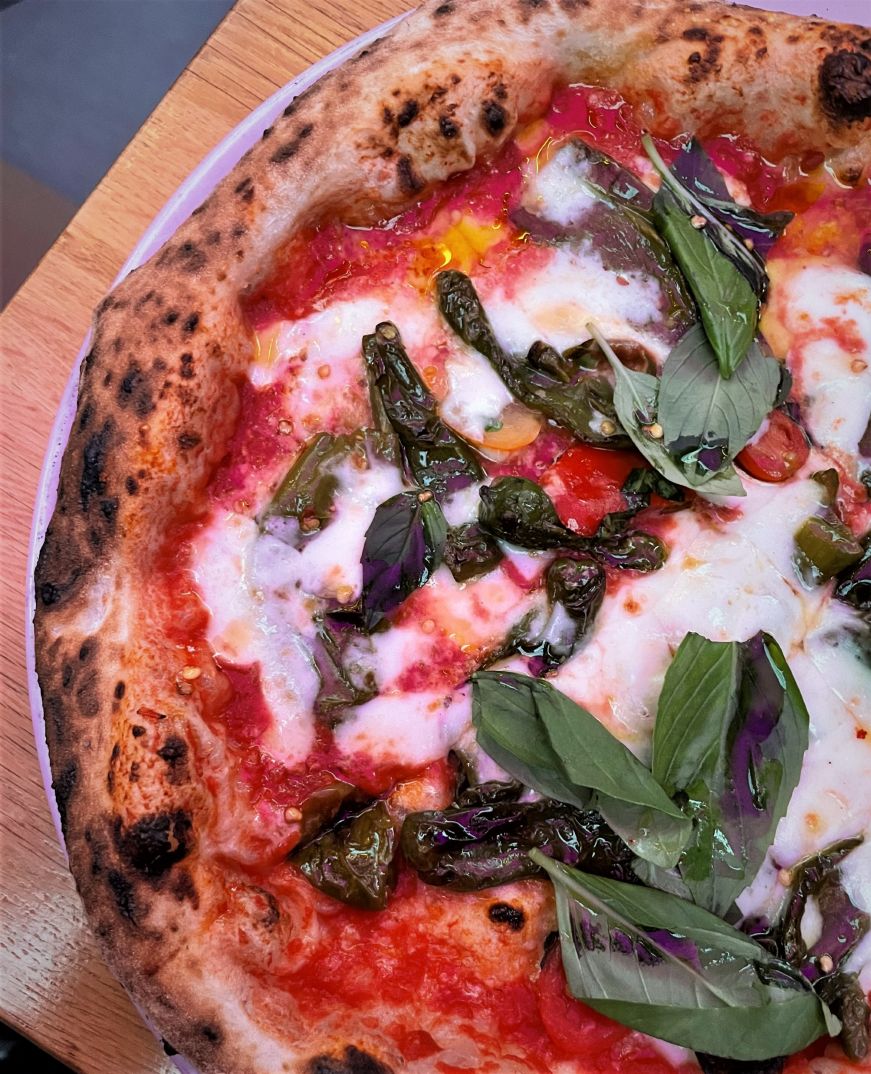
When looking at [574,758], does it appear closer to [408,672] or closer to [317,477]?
[408,672]

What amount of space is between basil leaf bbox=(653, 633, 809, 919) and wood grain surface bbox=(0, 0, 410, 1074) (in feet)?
3.79

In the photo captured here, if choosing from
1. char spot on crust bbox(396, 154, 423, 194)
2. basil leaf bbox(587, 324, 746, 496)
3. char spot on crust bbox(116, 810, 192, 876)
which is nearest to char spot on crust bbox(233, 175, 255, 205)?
char spot on crust bbox(396, 154, 423, 194)

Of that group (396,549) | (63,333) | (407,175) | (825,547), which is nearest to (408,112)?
(407,175)

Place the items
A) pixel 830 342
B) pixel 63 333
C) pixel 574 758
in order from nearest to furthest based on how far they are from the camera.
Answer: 1. pixel 574 758
2. pixel 830 342
3. pixel 63 333

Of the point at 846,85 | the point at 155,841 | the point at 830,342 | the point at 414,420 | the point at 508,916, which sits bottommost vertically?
the point at 155,841

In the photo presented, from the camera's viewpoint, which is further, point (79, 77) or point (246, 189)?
point (79, 77)

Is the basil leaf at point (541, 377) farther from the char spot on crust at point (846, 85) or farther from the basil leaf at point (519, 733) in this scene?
the char spot on crust at point (846, 85)

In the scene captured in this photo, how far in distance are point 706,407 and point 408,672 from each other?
64 cm

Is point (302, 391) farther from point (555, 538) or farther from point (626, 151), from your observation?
point (626, 151)

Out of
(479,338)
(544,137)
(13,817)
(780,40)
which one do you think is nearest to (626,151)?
(544,137)

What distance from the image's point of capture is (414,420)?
65.8 inches

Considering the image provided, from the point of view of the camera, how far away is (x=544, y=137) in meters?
1.85

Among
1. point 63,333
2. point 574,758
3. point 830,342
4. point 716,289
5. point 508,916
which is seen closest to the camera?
point 574,758

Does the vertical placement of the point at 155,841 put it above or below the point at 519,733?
below
